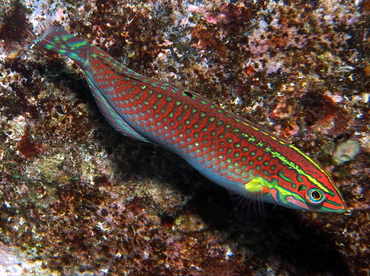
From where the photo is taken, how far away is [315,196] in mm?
2455

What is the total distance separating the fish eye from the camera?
2.44 metres

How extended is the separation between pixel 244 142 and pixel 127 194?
6.75ft

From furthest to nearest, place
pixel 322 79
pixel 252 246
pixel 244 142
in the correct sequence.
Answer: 1. pixel 252 246
2. pixel 322 79
3. pixel 244 142

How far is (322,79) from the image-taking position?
3125 millimetres

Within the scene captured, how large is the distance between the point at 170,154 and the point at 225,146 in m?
1.26

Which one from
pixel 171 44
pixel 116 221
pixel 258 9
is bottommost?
pixel 116 221

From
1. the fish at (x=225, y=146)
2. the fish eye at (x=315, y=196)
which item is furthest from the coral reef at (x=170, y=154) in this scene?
the fish eye at (x=315, y=196)

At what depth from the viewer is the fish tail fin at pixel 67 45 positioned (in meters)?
2.84

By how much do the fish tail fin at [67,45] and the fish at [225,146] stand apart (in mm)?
401

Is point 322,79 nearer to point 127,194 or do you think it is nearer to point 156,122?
point 156,122

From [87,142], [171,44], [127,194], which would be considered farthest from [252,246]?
[171,44]

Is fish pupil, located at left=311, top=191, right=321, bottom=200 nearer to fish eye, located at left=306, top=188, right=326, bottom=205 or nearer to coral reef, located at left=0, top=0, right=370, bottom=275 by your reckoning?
fish eye, located at left=306, top=188, right=326, bottom=205

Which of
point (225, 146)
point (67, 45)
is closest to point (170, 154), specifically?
point (225, 146)

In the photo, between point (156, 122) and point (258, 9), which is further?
point (258, 9)
